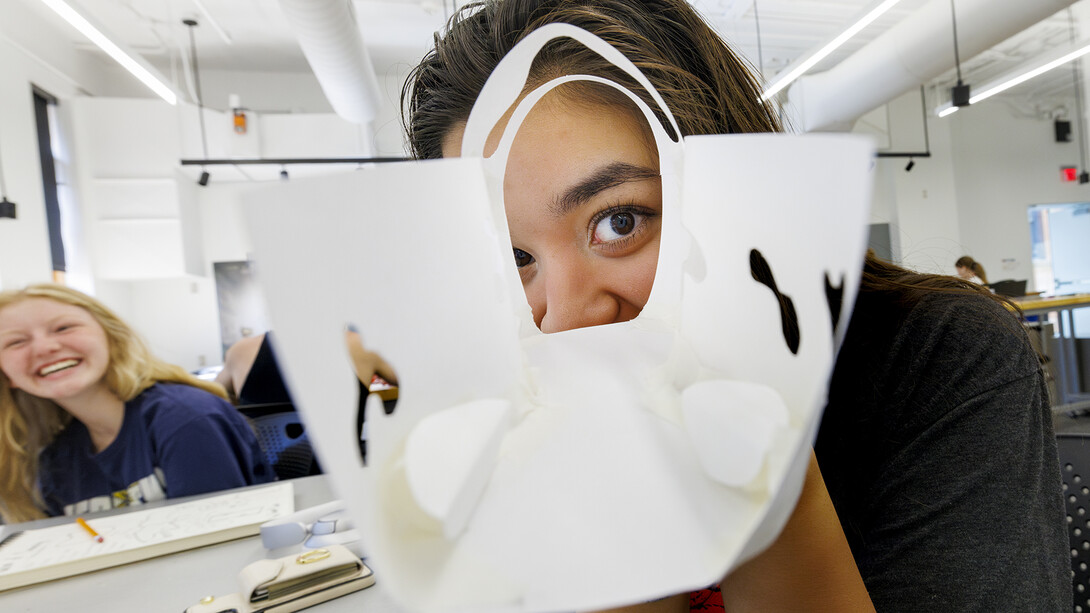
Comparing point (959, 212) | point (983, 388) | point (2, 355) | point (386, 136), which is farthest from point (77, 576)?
point (959, 212)

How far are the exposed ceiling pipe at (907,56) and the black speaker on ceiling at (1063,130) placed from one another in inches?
168

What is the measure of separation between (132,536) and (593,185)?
1.01 m

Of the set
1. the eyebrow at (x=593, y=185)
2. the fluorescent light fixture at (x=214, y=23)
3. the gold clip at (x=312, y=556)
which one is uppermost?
the fluorescent light fixture at (x=214, y=23)

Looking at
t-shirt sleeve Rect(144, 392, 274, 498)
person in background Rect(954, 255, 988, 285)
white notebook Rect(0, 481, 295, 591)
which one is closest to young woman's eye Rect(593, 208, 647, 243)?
white notebook Rect(0, 481, 295, 591)

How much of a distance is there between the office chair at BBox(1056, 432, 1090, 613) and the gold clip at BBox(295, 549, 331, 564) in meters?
1.02

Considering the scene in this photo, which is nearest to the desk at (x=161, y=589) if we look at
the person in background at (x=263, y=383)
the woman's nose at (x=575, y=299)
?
the woman's nose at (x=575, y=299)

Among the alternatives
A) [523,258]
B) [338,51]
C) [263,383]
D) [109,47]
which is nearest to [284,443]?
[263,383]

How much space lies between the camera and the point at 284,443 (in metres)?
1.67

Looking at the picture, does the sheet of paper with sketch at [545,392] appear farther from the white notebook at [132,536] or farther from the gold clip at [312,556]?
the white notebook at [132,536]

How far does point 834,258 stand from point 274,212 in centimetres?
18

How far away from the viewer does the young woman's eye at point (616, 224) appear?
22.2 inches

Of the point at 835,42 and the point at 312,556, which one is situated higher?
the point at 835,42

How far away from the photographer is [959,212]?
714cm

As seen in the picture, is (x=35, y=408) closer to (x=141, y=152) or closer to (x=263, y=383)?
(x=263, y=383)
